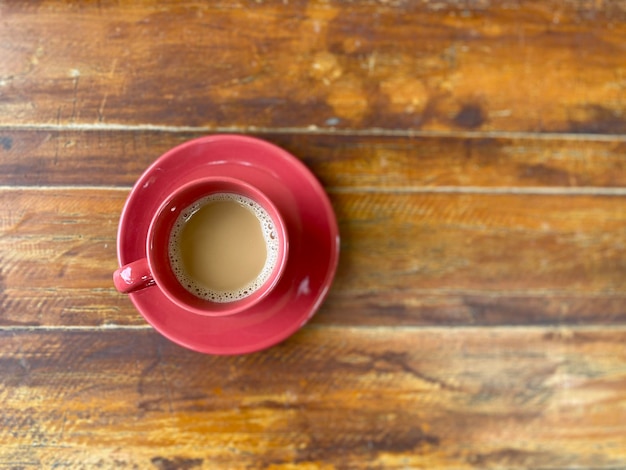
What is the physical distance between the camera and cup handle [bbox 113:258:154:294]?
2.36ft

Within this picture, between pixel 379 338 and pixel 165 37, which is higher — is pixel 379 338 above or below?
below

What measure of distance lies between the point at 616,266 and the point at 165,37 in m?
0.90

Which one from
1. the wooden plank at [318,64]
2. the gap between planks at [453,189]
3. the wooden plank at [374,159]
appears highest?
the wooden plank at [318,64]

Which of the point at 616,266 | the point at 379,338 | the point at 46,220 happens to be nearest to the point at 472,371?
the point at 379,338

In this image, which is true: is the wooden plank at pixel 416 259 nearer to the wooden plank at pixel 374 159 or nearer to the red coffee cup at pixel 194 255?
the wooden plank at pixel 374 159

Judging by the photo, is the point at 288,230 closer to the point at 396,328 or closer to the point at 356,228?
the point at 356,228

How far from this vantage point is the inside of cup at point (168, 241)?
0.74 meters

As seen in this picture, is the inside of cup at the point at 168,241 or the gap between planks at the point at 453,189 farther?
the gap between planks at the point at 453,189

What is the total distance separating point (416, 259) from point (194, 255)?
0.38 meters

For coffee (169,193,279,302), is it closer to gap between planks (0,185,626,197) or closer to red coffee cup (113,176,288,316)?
red coffee cup (113,176,288,316)

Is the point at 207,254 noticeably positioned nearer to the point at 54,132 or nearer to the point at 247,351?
the point at 247,351

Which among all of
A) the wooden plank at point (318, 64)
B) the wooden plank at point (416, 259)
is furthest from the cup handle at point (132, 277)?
the wooden plank at point (318, 64)

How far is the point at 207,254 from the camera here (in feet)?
2.69

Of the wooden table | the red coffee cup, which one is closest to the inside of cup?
the red coffee cup
